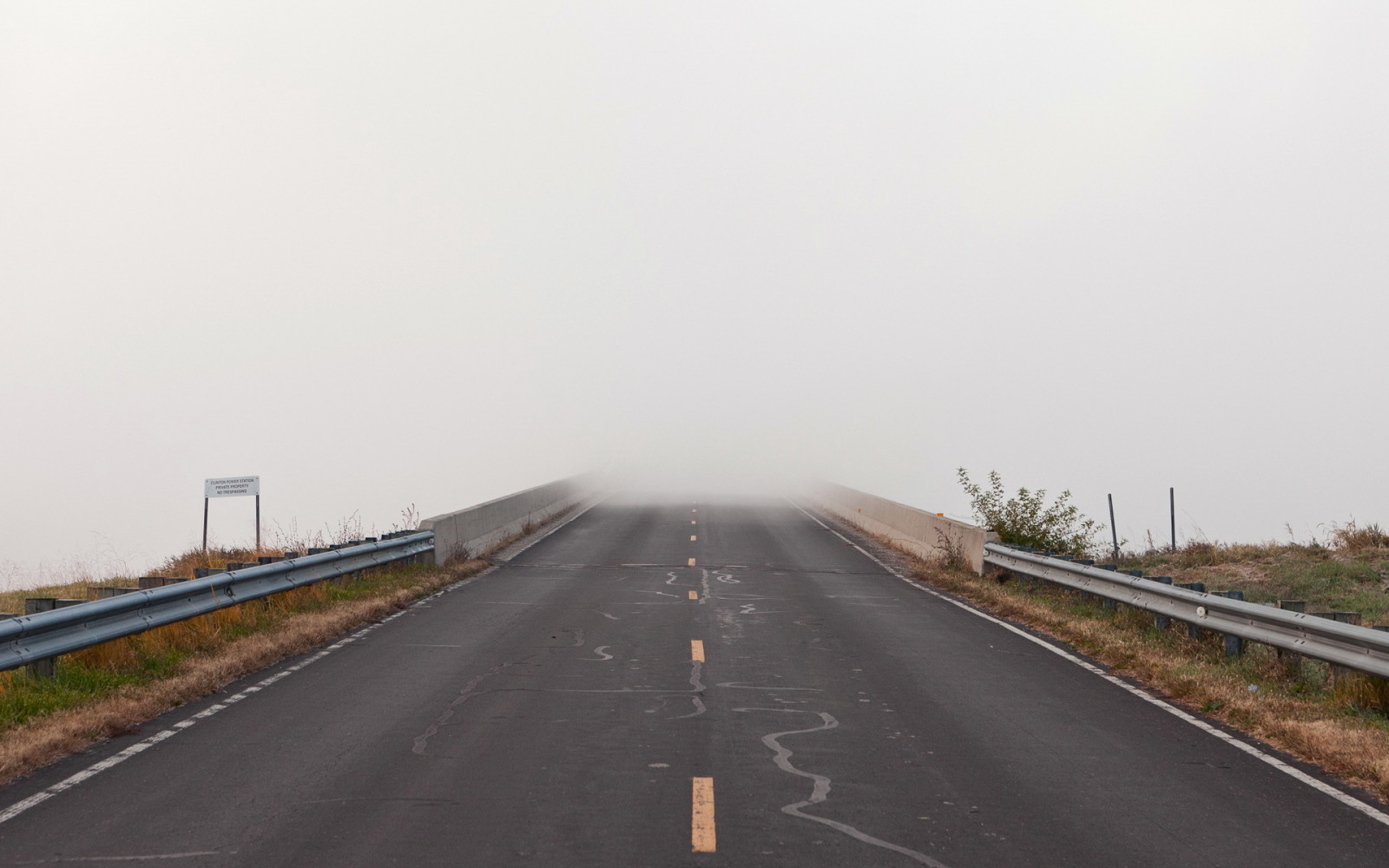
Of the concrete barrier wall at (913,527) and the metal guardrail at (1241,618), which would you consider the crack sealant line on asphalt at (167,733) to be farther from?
the concrete barrier wall at (913,527)

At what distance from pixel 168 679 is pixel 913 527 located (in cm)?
1877

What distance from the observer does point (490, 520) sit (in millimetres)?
24594

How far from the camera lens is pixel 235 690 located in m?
9.59

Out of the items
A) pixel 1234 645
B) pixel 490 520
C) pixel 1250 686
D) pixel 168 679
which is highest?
pixel 490 520

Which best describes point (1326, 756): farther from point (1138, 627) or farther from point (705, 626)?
point (705, 626)

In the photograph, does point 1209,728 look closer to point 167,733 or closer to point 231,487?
point 167,733

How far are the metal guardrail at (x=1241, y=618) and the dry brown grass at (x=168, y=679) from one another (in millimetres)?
9783

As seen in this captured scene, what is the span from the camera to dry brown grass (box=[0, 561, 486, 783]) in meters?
7.30

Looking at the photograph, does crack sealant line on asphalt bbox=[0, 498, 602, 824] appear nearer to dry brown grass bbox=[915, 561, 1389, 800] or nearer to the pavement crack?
the pavement crack

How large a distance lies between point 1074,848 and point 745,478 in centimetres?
6618

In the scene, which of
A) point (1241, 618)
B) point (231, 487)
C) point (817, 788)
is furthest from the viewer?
point (231, 487)

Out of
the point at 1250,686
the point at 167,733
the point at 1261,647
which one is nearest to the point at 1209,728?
the point at 1250,686

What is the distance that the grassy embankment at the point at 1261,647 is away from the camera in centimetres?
813

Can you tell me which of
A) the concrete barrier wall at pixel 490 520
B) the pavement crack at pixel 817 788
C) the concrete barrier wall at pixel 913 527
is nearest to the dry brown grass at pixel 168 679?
the pavement crack at pixel 817 788
